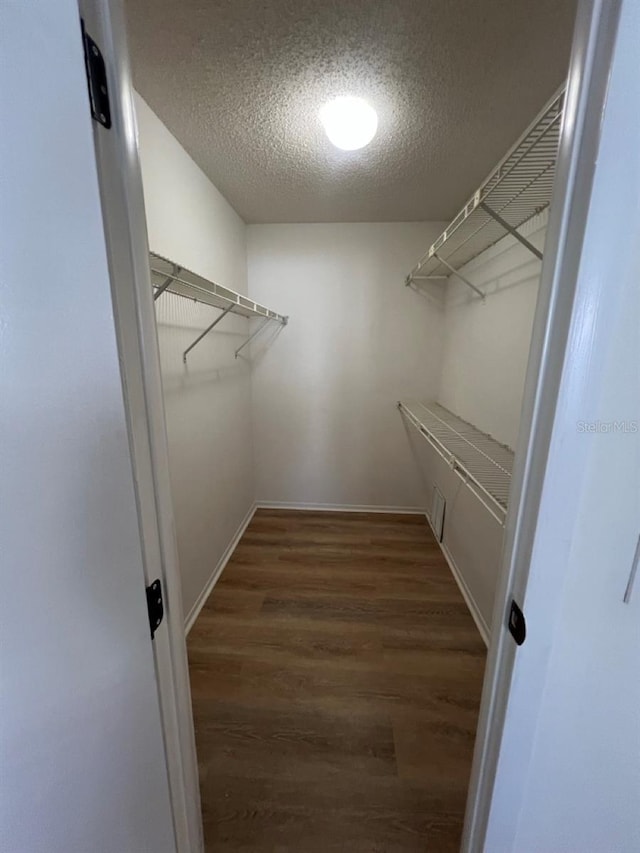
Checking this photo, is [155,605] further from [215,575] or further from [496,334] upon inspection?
[496,334]

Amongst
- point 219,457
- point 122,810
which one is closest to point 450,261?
point 219,457

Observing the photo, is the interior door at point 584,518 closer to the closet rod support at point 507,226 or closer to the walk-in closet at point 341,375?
the walk-in closet at point 341,375

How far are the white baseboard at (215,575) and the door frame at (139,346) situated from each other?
0.91 m

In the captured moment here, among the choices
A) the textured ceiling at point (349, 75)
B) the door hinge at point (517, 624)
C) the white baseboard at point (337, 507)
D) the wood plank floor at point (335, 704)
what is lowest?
the wood plank floor at point (335, 704)

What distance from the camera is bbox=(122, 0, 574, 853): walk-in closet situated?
1097 mm

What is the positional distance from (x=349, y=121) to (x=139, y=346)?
1425 millimetres

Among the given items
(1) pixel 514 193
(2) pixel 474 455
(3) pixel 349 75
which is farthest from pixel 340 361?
(3) pixel 349 75

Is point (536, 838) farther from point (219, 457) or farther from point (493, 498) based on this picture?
point (219, 457)

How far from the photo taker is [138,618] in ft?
1.88

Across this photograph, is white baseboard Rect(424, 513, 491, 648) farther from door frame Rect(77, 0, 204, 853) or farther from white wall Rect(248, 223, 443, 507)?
door frame Rect(77, 0, 204, 853)

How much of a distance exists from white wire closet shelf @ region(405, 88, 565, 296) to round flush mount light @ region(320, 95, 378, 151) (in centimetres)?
52

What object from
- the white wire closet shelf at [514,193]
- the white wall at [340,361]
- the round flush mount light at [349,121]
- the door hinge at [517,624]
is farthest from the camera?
the white wall at [340,361]

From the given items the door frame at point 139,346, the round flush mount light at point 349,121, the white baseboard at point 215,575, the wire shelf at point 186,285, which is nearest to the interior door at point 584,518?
the door frame at point 139,346

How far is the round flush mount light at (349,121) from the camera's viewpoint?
1.32m
